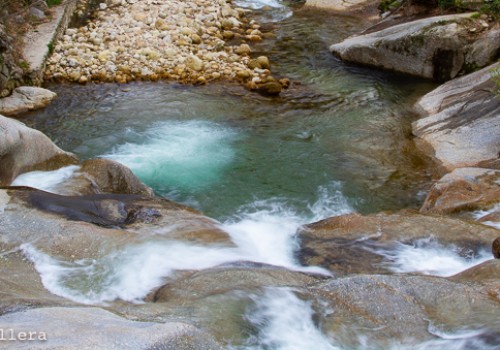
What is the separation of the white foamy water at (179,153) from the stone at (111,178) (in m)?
0.95

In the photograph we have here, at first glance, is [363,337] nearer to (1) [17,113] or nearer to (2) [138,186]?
(2) [138,186]

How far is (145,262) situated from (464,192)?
4192 mm

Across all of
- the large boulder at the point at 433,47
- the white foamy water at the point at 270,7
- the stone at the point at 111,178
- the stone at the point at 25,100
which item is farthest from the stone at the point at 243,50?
the stone at the point at 111,178

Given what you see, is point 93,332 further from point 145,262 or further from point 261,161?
point 261,161

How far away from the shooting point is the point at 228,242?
257 inches

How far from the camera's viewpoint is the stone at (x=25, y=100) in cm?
1098

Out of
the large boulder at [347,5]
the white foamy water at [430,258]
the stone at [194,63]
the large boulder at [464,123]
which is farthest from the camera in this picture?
the large boulder at [347,5]

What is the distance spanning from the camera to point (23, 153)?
7.64 metres

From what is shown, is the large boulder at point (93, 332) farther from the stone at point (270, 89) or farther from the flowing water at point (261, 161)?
the stone at point (270, 89)

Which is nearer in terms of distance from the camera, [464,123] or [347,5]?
[464,123]

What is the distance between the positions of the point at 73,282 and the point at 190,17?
11.0 m

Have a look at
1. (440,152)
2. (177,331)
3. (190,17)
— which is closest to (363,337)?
(177,331)

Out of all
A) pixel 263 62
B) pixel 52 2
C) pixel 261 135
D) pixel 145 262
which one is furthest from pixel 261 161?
pixel 52 2

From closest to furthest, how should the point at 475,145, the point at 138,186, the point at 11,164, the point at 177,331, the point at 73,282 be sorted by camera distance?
the point at 177,331
the point at 73,282
the point at 11,164
the point at 138,186
the point at 475,145
